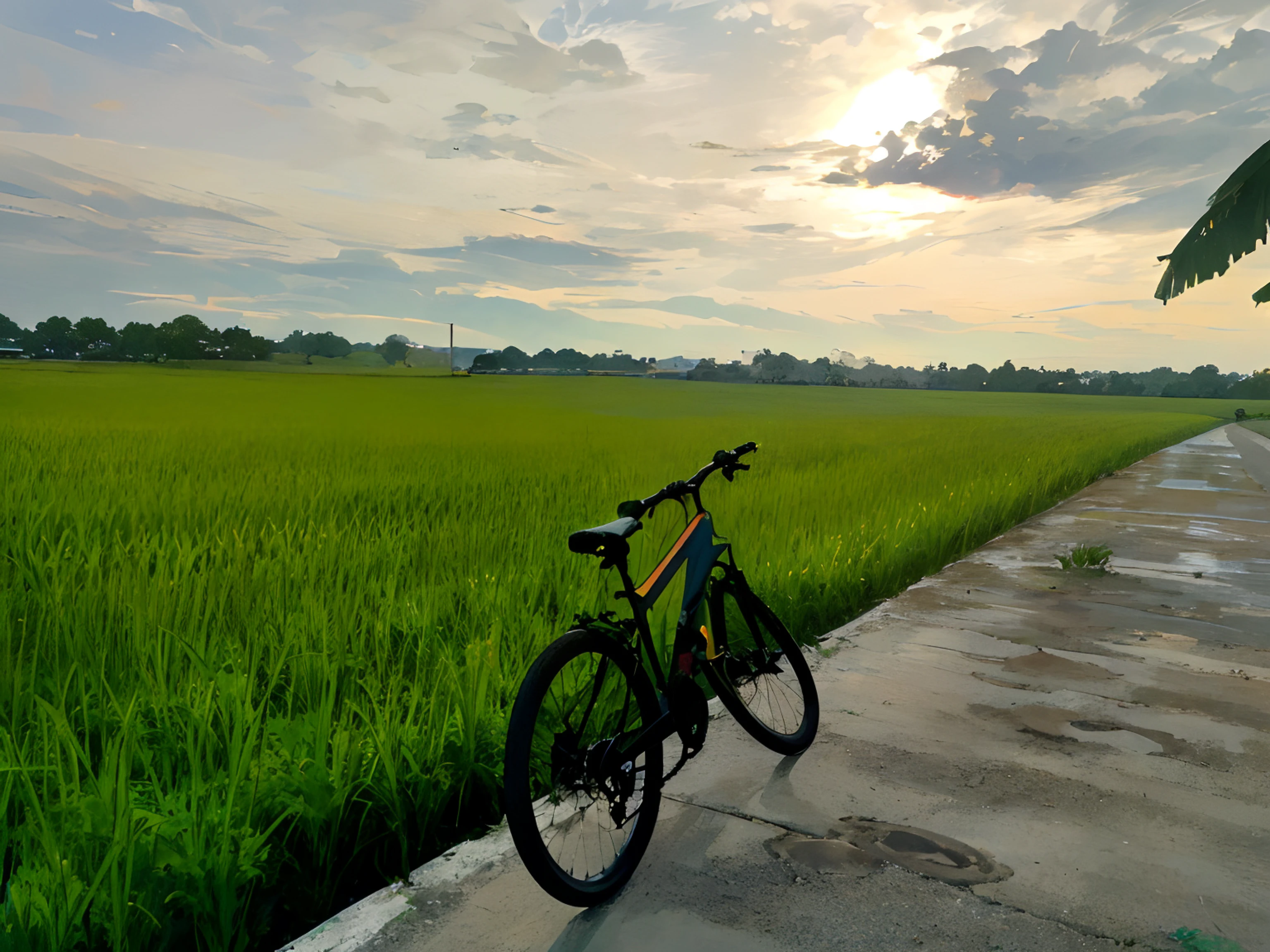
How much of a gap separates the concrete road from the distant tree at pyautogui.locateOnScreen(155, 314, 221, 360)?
110065mm

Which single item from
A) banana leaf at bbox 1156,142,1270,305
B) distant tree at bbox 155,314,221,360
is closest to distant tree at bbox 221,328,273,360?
distant tree at bbox 155,314,221,360

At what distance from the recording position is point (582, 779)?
7.83 ft

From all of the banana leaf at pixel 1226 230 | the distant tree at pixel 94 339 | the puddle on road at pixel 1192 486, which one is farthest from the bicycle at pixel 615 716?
the distant tree at pixel 94 339

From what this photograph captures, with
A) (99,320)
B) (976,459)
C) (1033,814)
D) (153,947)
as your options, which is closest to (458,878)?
(153,947)

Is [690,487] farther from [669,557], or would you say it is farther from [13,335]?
[13,335]

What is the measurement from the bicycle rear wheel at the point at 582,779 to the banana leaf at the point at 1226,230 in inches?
507

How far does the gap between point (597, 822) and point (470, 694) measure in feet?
2.54

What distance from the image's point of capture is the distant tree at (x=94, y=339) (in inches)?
4392

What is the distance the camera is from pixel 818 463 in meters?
14.4

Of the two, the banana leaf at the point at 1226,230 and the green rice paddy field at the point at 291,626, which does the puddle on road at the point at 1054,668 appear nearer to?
the green rice paddy field at the point at 291,626

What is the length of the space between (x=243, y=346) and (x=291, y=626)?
110 meters

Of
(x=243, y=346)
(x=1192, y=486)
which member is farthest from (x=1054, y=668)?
(x=243, y=346)

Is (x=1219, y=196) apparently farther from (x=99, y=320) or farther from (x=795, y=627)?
(x=99, y=320)

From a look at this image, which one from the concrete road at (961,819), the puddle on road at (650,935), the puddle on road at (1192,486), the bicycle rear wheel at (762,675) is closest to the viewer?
the puddle on road at (650,935)
